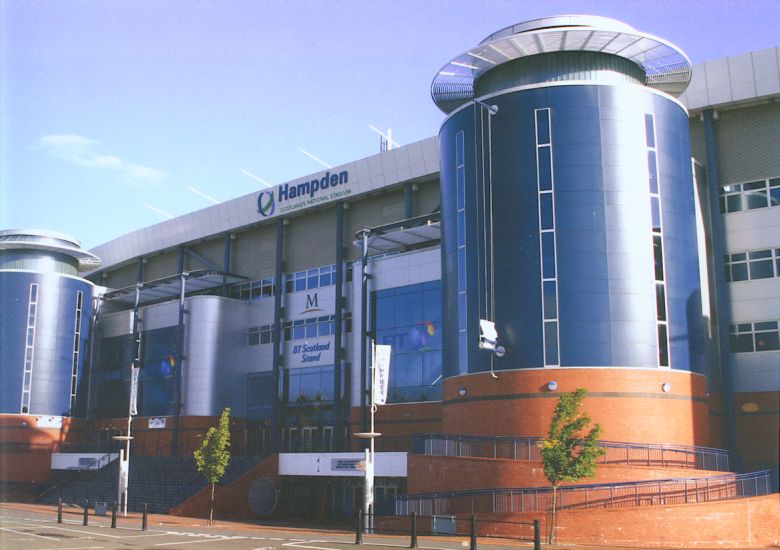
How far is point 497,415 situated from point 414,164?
65.7 feet

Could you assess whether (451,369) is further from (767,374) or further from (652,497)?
(767,374)

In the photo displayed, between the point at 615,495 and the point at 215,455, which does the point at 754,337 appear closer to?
the point at 615,495

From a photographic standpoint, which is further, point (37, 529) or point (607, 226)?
point (607, 226)

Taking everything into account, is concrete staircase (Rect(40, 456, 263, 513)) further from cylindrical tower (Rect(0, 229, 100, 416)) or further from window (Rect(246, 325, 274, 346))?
window (Rect(246, 325, 274, 346))

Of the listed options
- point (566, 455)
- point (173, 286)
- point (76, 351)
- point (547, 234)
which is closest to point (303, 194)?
point (173, 286)

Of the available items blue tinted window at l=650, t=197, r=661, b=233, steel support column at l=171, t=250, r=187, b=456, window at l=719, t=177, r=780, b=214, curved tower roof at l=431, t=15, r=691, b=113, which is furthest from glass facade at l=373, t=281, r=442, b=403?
steel support column at l=171, t=250, r=187, b=456

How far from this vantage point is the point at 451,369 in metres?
39.2

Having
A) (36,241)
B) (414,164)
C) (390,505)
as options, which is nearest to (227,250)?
(36,241)

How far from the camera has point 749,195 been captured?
137ft

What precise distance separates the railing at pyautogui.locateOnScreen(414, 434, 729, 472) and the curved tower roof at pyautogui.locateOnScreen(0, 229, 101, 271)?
3928 cm

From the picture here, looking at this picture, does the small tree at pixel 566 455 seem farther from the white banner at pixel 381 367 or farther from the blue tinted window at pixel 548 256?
the blue tinted window at pixel 548 256

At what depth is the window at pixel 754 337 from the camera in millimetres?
39844

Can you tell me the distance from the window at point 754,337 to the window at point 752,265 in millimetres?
2303

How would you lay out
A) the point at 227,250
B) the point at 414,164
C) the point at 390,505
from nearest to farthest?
1. the point at 390,505
2. the point at 414,164
3. the point at 227,250
